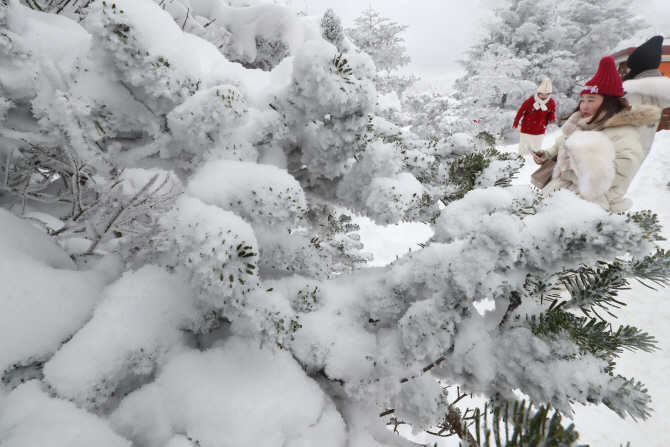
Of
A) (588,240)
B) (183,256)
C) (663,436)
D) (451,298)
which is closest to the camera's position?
(588,240)

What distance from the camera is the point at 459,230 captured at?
1.27 metres

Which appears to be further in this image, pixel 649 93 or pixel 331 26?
pixel 331 26

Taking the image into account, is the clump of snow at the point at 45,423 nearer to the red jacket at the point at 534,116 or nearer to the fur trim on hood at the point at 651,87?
the fur trim on hood at the point at 651,87

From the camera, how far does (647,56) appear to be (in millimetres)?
3020

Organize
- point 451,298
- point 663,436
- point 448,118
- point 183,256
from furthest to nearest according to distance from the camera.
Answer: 1. point 448,118
2. point 663,436
3. point 451,298
4. point 183,256

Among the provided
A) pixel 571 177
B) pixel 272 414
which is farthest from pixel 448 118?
pixel 272 414

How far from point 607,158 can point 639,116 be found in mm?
606

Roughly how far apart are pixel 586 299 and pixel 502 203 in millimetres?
497

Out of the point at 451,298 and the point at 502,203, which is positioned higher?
the point at 502,203

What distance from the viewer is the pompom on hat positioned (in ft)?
9.82

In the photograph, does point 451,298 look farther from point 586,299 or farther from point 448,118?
point 448,118

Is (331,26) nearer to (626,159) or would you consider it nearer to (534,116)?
(626,159)

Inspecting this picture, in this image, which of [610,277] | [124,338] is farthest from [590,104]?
[124,338]

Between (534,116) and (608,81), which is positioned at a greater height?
(608,81)
